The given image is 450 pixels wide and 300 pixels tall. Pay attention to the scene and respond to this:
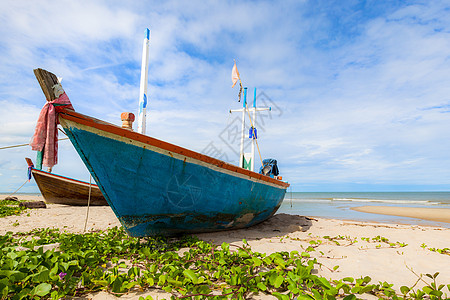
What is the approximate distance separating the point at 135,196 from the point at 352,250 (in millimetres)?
3397

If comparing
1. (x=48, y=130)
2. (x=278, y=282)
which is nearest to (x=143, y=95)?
(x=48, y=130)

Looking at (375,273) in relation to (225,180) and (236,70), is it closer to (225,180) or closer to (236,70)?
(225,180)

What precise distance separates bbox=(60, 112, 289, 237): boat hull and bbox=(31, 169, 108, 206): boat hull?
8529 mm

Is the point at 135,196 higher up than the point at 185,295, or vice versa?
the point at 135,196

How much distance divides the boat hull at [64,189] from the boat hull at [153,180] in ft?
28.0

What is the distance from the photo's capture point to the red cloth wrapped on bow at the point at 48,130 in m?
2.68

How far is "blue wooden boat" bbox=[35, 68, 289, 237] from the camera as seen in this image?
302 centimetres

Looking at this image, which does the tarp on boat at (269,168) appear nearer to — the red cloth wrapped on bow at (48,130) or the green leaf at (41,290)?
the red cloth wrapped on bow at (48,130)

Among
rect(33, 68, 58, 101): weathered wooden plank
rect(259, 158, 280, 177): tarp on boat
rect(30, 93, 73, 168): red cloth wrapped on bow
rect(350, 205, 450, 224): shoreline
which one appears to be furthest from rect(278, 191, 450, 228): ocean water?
rect(33, 68, 58, 101): weathered wooden plank

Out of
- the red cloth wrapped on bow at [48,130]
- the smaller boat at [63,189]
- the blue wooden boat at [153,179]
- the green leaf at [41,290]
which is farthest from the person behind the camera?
the smaller boat at [63,189]

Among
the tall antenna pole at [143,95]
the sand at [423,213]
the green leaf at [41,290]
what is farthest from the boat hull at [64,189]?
the sand at [423,213]

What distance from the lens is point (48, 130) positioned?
267 cm

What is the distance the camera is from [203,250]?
9.87 feet

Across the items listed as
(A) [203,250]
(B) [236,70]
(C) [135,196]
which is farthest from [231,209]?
(B) [236,70]
